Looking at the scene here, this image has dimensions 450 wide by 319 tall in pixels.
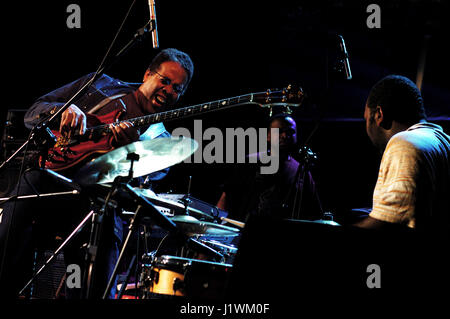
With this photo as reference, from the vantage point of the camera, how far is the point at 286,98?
3.13 m

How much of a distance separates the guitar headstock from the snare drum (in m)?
1.33

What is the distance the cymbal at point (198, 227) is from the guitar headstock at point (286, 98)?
1.04 m

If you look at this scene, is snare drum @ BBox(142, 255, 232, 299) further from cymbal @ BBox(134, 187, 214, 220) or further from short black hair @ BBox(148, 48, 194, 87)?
short black hair @ BBox(148, 48, 194, 87)

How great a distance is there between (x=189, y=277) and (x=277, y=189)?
2.46 m

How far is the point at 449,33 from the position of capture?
462 cm

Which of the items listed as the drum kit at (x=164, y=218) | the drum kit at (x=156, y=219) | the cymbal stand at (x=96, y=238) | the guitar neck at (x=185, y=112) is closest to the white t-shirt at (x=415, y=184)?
the drum kit at (x=156, y=219)

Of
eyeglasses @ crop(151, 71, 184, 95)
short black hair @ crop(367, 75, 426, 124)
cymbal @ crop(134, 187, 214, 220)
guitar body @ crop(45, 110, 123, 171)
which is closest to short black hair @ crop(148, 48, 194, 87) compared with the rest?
eyeglasses @ crop(151, 71, 184, 95)

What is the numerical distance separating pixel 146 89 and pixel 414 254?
10.2 feet

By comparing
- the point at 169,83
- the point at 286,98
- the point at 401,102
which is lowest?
the point at 401,102

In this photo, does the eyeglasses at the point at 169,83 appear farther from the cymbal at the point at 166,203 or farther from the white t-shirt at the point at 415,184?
the white t-shirt at the point at 415,184

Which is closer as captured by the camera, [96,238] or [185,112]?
[96,238]

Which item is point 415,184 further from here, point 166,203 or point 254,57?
point 254,57

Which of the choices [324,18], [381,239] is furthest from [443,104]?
[381,239]

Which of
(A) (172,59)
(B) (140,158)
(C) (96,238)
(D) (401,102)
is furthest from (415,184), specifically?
(A) (172,59)
